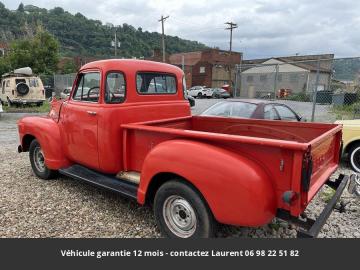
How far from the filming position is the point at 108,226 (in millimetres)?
3738

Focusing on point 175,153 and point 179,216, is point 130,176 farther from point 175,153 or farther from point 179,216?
point 175,153

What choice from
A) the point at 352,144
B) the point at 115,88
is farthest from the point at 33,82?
the point at 352,144

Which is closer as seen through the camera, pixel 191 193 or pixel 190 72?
pixel 191 193

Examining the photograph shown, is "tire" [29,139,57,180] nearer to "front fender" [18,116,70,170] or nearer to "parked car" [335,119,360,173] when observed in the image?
"front fender" [18,116,70,170]

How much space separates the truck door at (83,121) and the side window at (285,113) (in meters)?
4.40

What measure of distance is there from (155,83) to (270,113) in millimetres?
3205

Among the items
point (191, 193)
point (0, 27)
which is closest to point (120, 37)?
point (0, 27)

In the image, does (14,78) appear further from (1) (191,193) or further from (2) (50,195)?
(1) (191,193)

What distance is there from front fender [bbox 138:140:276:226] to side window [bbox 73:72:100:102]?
1825 millimetres

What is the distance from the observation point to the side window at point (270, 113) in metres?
6.55

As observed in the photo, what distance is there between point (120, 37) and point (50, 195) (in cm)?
6520

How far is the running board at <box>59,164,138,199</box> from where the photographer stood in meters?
3.68

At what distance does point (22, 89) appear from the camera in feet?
57.3

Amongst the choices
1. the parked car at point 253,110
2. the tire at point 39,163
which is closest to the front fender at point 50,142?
the tire at point 39,163
